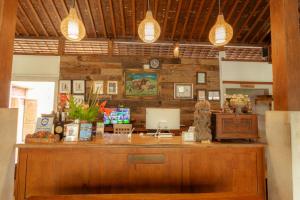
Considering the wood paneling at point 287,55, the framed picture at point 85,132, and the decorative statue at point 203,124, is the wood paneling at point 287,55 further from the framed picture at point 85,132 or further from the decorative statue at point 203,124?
the framed picture at point 85,132

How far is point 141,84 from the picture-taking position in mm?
5727

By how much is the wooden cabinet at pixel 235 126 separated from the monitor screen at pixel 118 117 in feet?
12.3

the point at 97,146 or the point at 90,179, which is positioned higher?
the point at 97,146

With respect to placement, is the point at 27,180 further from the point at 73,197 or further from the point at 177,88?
the point at 177,88

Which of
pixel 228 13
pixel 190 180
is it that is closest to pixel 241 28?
pixel 228 13

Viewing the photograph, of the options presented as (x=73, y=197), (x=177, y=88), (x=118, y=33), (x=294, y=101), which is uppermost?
(x=118, y=33)

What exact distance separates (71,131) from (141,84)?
382 cm

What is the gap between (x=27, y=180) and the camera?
5.92 feet

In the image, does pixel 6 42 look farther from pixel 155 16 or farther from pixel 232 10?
pixel 232 10

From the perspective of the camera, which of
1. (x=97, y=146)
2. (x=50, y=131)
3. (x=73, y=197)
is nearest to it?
(x=73, y=197)

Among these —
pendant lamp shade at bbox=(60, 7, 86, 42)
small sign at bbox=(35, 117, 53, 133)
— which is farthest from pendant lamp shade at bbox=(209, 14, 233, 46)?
small sign at bbox=(35, 117, 53, 133)

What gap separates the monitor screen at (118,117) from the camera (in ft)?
17.8

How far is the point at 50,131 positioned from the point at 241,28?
5417 mm

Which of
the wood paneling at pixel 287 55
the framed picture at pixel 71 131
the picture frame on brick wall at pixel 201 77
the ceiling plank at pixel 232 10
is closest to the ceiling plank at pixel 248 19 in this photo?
the ceiling plank at pixel 232 10
